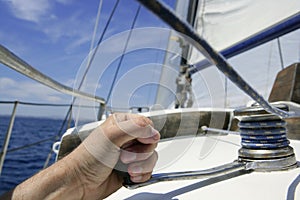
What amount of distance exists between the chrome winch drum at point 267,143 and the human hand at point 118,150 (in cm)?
14

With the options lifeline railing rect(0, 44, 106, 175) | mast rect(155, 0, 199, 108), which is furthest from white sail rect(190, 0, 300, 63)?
lifeline railing rect(0, 44, 106, 175)

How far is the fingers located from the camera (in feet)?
1.03

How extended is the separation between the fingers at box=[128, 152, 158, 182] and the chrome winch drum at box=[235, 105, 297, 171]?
0.47 ft

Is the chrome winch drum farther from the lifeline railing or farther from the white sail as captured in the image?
the white sail

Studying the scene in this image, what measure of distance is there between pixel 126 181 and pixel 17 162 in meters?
5.90

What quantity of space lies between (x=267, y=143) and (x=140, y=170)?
176 millimetres

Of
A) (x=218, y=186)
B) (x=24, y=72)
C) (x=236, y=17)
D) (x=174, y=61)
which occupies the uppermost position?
(x=236, y=17)

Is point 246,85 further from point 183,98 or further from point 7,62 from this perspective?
point 183,98

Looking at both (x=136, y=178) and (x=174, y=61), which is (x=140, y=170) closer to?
(x=136, y=178)

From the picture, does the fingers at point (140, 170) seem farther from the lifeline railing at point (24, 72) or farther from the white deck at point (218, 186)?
the lifeline railing at point (24, 72)

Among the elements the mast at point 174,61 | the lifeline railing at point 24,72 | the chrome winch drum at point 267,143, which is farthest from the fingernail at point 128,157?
the mast at point 174,61

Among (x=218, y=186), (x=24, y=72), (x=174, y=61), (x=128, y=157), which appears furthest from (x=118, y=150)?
(x=174, y=61)

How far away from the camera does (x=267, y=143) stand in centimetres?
35

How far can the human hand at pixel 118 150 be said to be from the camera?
31 cm
